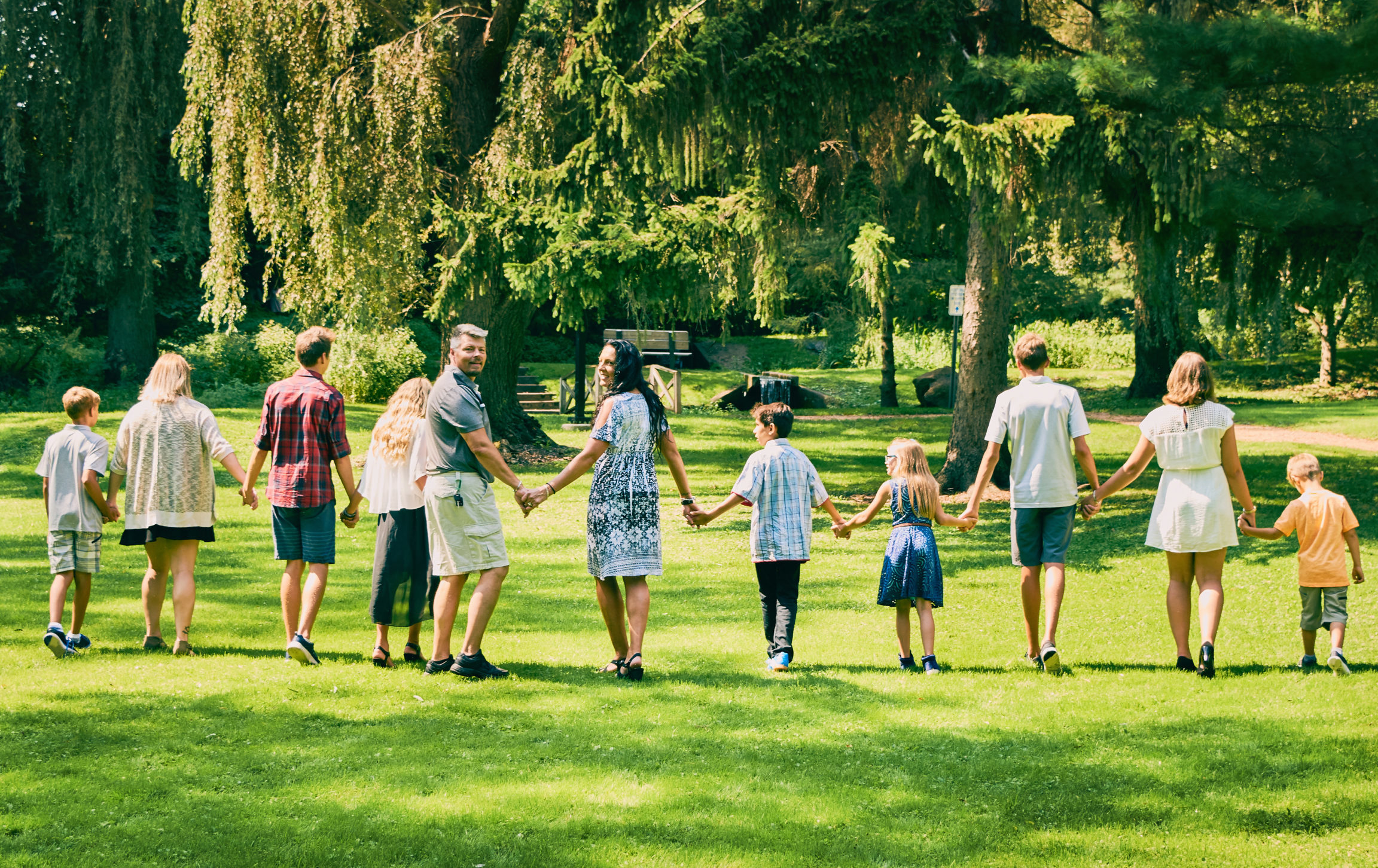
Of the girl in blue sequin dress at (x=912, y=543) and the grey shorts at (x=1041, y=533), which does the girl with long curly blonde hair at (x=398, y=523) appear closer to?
the girl in blue sequin dress at (x=912, y=543)

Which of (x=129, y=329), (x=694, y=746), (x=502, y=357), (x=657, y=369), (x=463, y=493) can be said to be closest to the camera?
(x=694, y=746)

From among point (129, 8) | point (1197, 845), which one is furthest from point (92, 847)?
point (129, 8)

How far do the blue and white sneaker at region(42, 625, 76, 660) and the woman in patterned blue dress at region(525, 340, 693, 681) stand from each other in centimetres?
317

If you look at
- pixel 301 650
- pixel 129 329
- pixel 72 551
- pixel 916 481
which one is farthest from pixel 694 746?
pixel 129 329

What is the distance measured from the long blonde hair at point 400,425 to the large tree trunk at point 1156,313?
31.0 ft

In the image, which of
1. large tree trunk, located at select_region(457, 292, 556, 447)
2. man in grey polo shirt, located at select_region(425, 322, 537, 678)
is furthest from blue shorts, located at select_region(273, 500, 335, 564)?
large tree trunk, located at select_region(457, 292, 556, 447)

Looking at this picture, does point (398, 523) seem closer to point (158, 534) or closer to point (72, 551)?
point (158, 534)

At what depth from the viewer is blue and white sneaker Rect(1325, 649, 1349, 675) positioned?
6.71m

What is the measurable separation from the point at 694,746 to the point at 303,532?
9.50 feet

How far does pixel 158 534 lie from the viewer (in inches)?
282

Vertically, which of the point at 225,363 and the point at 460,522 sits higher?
the point at 225,363

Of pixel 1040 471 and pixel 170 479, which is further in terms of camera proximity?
pixel 170 479

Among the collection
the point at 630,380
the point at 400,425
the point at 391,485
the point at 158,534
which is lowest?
the point at 158,534

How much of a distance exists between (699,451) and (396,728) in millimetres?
15957
